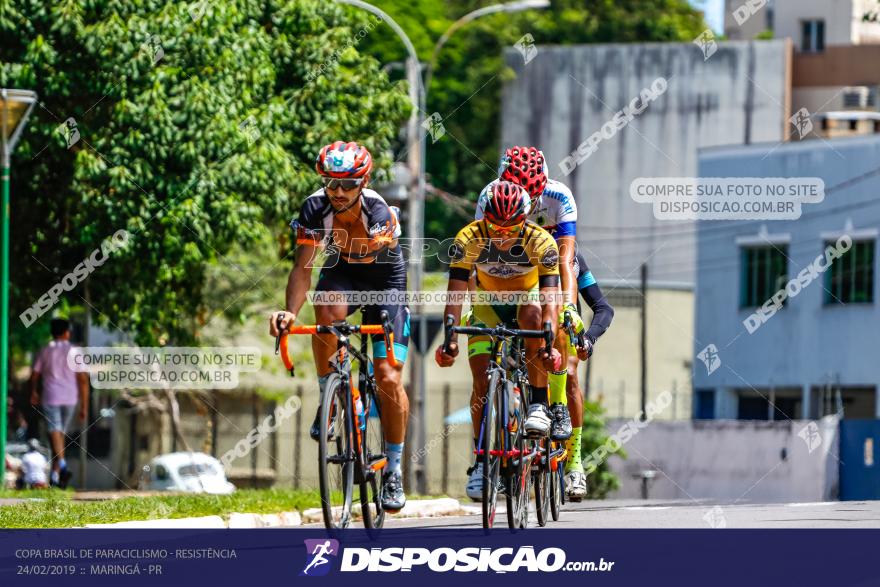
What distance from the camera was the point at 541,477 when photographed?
11.9 meters

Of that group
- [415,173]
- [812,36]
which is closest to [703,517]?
[415,173]

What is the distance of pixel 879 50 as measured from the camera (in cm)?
5706

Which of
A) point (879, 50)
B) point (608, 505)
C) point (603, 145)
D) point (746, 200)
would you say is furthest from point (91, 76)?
point (879, 50)

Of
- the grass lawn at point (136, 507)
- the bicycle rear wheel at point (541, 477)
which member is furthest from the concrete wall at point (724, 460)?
the bicycle rear wheel at point (541, 477)

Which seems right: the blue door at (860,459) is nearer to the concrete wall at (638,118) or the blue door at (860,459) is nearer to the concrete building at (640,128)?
the concrete building at (640,128)

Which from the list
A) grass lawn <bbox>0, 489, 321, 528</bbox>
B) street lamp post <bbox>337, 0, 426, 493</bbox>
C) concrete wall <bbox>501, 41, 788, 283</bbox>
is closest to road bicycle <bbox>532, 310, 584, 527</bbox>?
grass lawn <bbox>0, 489, 321, 528</bbox>

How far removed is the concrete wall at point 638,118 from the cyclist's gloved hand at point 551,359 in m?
37.1

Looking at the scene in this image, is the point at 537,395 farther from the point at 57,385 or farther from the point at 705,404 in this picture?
the point at 705,404

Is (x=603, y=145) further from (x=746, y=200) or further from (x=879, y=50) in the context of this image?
(x=746, y=200)

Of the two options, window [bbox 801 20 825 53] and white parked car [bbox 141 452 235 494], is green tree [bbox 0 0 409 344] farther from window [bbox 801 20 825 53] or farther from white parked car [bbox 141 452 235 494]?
window [bbox 801 20 825 53]

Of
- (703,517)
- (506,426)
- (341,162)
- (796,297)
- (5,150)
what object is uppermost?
(5,150)

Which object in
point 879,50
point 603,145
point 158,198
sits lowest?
point 158,198

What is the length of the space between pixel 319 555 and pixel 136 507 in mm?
4771

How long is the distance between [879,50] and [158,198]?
4094 cm
